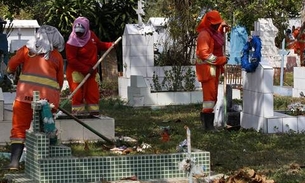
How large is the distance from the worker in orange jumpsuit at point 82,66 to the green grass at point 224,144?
0.67 metres

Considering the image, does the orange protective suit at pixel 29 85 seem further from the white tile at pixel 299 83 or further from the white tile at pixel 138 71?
the white tile at pixel 299 83

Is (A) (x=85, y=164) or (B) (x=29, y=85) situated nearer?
(A) (x=85, y=164)

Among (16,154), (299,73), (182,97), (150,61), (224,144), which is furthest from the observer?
(150,61)

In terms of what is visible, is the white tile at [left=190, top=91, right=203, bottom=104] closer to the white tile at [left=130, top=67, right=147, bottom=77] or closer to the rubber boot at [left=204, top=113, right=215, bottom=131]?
the white tile at [left=130, top=67, right=147, bottom=77]

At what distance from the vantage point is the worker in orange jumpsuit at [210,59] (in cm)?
1308

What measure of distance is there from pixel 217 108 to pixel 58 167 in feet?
18.9

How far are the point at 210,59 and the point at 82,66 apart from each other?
192 cm

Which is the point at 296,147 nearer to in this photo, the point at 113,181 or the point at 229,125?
the point at 229,125

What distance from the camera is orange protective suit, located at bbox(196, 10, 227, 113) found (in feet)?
42.9

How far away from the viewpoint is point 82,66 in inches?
516

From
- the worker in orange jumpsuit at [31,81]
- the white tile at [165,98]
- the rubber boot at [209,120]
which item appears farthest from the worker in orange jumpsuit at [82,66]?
the white tile at [165,98]

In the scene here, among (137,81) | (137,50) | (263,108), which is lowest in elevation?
(263,108)

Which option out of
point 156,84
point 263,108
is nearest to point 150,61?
point 156,84

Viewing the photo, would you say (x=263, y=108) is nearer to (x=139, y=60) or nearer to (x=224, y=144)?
(x=224, y=144)
